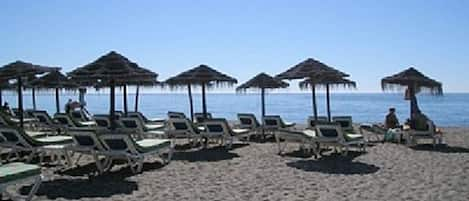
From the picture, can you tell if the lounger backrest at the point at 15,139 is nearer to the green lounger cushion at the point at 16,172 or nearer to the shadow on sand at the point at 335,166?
the green lounger cushion at the point at 16,172

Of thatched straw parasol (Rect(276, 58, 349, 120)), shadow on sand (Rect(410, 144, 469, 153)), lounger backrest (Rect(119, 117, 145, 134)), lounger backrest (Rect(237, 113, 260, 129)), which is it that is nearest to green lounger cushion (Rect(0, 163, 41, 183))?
lounger backrest (Rect(119, 117, 145, 134))

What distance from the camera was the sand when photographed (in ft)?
19.7

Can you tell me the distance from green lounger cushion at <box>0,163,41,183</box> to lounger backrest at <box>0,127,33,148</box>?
9.63ft

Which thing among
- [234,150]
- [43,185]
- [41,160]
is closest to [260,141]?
[234,150]

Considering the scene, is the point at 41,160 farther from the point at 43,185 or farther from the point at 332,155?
the point at 332,155

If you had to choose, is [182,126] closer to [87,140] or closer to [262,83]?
[87,140]

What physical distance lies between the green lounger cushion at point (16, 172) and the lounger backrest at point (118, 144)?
210 cm

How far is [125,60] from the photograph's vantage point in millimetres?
9609

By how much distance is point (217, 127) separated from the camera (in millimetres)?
10594

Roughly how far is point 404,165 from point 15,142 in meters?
6.49

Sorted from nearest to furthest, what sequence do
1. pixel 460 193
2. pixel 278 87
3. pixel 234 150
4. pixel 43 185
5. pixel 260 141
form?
pixel 460 193
pixel 43 185
pixel 234 150
pixel 260 141
pixel 278 87

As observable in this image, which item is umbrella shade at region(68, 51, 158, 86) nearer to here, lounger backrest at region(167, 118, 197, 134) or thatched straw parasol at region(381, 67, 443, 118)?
lounger backrest at region(167, 118, 197, 134)

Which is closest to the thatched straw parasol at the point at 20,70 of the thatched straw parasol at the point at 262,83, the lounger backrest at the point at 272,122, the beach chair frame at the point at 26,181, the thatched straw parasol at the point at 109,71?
the thatched straw parasol at the point at 109,71

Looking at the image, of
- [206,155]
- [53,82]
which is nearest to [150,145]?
[206,155]
